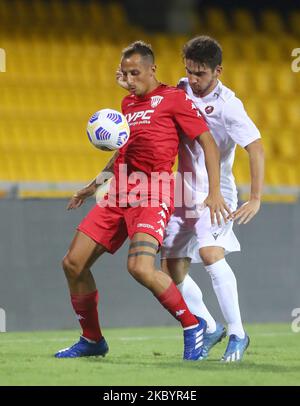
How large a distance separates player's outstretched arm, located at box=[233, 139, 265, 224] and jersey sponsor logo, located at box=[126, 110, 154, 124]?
0.64 meters

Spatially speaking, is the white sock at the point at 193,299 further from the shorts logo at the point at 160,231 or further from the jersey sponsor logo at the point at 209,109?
the jersey sponsor logo at the point at 209,109

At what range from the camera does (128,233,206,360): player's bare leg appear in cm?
621

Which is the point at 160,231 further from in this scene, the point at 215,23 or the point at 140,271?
the point at 215,23

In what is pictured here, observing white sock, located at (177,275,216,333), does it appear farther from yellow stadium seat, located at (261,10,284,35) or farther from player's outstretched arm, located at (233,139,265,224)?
yellow stadium seat, located at (261,10,284,35)

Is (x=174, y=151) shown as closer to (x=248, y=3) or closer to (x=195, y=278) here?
(x=195, y=278)

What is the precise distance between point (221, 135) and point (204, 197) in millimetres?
420

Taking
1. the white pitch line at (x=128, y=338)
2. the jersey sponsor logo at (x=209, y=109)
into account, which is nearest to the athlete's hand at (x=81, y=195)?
the jersey sponsor logo at (x=209, y=109)

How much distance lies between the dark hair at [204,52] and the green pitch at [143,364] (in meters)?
1.84

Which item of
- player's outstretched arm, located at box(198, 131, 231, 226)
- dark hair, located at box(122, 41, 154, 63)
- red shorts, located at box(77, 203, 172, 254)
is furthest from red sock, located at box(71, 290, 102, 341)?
dark hair, located at box(122, 41, 154, 63)

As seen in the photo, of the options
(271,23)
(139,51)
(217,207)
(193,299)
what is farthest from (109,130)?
(271,23)

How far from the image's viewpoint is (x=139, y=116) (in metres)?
6.53

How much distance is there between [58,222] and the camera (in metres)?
9.59

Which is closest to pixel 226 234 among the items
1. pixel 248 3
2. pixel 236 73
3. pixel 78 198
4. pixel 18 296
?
pixel 78 198

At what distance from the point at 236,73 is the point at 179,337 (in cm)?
658
